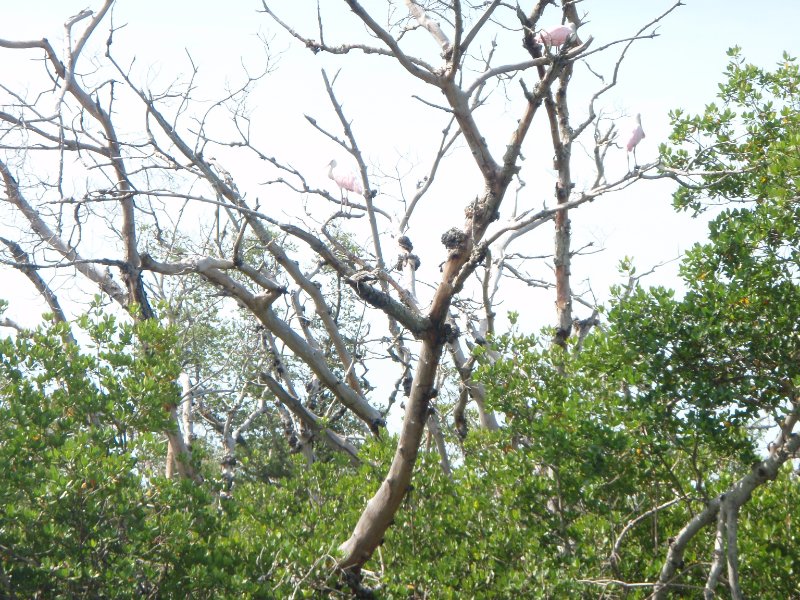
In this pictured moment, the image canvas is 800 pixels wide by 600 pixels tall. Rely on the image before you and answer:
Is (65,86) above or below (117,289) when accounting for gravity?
above

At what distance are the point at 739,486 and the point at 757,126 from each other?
6.31ft

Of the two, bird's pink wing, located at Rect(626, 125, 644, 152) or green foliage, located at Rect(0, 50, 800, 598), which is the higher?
bird's pink wing, located at Rect(626, 125, 644, 152)

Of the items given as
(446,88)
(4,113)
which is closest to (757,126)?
(446,88)

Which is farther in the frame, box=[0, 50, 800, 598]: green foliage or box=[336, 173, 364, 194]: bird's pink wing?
box=[336, 173, 364, 194]: bird's pink wing

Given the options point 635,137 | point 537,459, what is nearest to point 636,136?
point 635,137

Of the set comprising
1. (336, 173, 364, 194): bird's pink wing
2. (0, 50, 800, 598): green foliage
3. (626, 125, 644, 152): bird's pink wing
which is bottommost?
(0, 50, 800, 598): green foliage

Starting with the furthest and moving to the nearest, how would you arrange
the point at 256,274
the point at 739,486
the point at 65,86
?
the point at 65,86, the point at 256,274, the point at 739,486

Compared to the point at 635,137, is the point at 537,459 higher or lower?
lower

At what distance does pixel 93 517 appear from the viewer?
4.32m

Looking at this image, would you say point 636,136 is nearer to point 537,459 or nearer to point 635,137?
point 635,137

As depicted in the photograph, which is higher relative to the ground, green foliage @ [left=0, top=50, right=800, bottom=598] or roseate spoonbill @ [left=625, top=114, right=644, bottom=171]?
roseate spoonbill @ [left=625, top=114, right=644, bottom=171]

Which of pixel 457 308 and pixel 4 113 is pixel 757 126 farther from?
pixel 4 113

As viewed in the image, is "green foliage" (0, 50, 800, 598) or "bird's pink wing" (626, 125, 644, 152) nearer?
"green foliage" (0, 50, 800, 598)

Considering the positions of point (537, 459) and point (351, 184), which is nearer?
point (537, 459)
